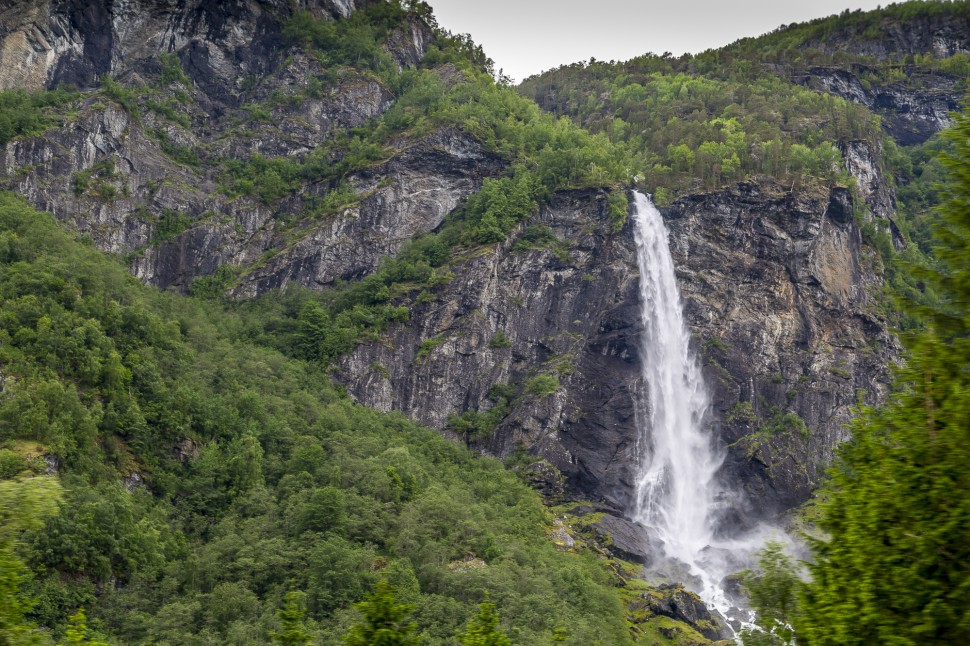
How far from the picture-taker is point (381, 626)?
1480 centimetres

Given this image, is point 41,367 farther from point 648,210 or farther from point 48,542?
point 648,210

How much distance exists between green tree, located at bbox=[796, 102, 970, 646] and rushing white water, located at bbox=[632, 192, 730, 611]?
176 ft

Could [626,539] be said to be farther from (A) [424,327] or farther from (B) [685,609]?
(A) [424,327]

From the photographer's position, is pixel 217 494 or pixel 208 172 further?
pixel 208 172

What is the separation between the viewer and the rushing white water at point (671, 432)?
70750 mm

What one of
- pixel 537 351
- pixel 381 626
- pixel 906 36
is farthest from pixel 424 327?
pixel 906 36

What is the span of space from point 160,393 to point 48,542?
1678 cm

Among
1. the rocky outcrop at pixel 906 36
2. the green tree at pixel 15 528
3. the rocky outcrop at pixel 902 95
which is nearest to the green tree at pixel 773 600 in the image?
the green tree at pixel 15 528

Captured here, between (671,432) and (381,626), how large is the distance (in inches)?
2556

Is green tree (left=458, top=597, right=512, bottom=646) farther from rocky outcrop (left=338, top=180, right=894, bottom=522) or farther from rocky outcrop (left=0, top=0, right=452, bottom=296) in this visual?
rocky outcrop (left=0, top=0, right=452, bottom=296)

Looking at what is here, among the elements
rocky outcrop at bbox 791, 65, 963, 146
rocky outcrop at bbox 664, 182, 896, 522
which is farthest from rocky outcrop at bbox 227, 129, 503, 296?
rocky outcrop at bbox 791, 65, 963, 146

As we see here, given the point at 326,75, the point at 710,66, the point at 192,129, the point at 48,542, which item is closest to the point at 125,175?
the point at 192,129

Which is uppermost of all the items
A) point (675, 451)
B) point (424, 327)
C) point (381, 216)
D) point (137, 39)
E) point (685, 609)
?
point (137, 39)

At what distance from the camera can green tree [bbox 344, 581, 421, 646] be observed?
47.7 feet
